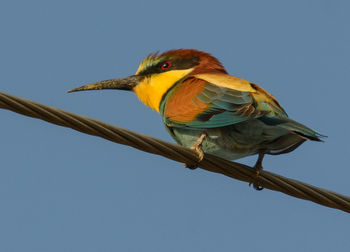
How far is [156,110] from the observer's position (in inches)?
256

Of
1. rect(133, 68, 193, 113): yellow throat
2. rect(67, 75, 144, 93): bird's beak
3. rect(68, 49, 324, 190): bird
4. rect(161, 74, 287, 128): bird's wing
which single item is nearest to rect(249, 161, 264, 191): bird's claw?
rect(68, 49, 324, 190): bird

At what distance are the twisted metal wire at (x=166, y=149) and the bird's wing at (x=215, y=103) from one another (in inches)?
17.4

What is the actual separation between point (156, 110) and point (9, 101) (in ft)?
9.90

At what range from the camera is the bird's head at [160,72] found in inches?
257

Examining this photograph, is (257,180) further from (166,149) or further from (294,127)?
(166,149)

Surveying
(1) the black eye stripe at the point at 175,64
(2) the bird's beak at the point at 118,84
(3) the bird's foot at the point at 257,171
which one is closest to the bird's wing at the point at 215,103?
(3) the bird's foot at the point at 257,171

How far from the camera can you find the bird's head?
6.53 m

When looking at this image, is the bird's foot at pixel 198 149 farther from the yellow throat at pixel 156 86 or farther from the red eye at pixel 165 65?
the red eye at pixel 165 65

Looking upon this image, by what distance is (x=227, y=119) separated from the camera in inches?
201

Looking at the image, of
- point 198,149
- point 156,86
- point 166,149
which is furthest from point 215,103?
point 156,86

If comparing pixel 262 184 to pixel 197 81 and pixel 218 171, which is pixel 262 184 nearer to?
pixel 218 171

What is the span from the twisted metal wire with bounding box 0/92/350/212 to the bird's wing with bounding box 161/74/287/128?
0.44 m

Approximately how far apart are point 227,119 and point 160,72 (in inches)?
70.8

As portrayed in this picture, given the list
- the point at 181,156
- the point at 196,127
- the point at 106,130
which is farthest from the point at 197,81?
the point at 106,130
